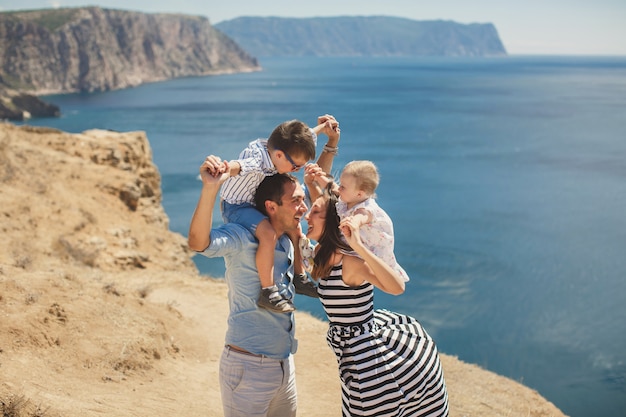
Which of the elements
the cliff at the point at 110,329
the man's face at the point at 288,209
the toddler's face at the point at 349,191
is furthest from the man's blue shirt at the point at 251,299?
the cliff at the point at 110,329

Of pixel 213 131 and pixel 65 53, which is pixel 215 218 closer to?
pixel 213 131

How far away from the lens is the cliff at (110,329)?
590cm

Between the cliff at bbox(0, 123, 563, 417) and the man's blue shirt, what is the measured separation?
220cm

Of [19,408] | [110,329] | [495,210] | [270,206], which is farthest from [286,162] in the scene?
[495,210]

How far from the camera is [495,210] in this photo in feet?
116

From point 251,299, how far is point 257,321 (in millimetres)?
135

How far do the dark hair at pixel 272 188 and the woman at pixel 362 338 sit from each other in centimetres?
31

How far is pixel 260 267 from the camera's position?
337 cm

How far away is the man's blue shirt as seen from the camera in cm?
338

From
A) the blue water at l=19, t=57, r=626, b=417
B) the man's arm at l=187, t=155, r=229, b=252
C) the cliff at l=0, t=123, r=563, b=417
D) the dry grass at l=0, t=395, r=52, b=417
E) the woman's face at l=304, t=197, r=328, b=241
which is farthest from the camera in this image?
the blue water at l=19, t=57, r=626, b=417

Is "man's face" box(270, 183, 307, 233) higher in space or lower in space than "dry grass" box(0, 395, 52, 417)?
higher

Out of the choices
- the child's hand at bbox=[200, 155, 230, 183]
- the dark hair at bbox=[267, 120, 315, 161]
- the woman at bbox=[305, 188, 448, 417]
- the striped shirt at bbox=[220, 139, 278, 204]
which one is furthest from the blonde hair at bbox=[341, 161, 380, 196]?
the child's hand at bbox=[200, 155, 230, 183]

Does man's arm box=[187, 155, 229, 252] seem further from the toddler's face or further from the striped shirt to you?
the toddler's face

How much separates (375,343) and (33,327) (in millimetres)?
4352
